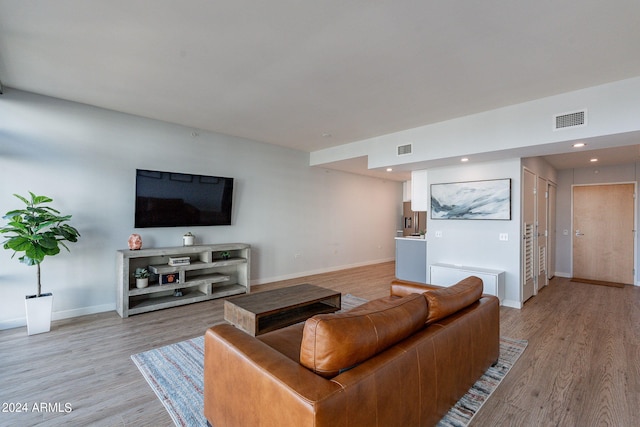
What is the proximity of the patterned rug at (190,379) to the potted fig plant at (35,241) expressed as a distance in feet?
4.67

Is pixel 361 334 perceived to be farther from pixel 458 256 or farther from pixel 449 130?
pixel 458 256

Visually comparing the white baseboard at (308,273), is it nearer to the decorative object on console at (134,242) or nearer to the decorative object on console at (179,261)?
the decorative object on console at (179,261)

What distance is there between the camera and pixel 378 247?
805 centimetres

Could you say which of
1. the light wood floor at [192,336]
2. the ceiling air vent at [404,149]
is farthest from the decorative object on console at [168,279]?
the ceiling air vent at [404,149]

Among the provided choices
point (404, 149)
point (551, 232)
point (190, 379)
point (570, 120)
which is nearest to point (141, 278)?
point (190, 379)

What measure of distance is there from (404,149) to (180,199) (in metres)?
3.57

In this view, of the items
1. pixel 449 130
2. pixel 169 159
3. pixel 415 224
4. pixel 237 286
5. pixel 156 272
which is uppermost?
pixel 449 130

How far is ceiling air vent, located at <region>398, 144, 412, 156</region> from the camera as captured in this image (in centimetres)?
461

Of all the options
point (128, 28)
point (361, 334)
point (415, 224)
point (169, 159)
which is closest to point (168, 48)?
point (128, 28)

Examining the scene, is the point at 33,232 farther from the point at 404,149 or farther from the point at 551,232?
the point at 551,232

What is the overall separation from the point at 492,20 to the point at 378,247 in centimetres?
644

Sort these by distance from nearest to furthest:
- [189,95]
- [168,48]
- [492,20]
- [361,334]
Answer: [361,334]
[492,20]
[168,48]
[189,95]

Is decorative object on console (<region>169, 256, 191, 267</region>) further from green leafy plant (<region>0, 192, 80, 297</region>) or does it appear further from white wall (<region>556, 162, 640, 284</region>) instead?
white wall (<region>556, 162, 640, 284</region>)

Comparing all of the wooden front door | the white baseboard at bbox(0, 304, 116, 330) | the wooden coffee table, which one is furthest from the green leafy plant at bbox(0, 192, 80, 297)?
the wooden front door
